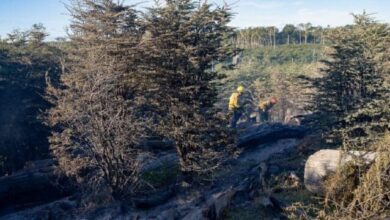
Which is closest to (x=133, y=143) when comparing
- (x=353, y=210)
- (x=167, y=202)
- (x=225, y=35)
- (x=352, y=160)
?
(x=167, y=202)

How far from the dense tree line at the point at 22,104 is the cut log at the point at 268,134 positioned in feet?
36.5

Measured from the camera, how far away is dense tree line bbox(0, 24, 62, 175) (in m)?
21.0

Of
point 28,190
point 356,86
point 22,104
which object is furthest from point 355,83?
point 22,104

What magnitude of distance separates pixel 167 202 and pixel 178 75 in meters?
4.85

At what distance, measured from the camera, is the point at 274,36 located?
87.6 meters

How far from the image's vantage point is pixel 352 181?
939cm

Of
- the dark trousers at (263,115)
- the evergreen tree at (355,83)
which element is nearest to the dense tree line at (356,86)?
the evergreen tree at (355,83)

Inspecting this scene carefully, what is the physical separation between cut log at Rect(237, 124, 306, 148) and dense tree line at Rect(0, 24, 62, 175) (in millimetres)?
11138

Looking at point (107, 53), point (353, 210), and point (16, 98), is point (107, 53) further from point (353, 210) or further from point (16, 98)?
point (353, 210)

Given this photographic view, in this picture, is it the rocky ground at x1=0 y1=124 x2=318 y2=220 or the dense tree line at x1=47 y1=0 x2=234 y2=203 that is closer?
the rocky ground at x1=0 y1=124 x2=318 y2=220

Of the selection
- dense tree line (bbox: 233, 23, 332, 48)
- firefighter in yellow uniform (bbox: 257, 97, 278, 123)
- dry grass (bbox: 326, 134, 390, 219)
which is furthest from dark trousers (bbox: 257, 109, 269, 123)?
dense tree line (bbox: 233, 23, 332, 48)

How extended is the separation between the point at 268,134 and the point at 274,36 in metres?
68.7

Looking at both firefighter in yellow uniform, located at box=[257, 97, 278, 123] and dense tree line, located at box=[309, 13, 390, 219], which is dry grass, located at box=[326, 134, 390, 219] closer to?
dense tree line, located at box=[309, 13, 390, 219]

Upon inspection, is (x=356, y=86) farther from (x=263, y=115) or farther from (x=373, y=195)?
(x=263, y=115)
